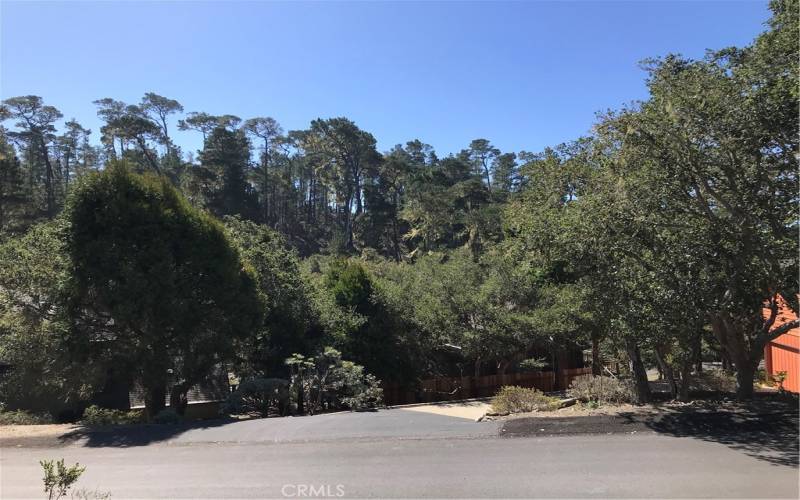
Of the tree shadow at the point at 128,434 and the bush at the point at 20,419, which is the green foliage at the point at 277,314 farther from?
the bush at the point at 20,419

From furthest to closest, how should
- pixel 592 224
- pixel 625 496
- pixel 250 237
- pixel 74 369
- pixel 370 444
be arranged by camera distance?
A: pixel 250 237, pixel 74 369, pixel 592 224, pixel 370 444, pixel 625 496

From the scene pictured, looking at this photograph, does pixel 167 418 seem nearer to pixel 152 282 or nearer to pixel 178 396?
pixel 178 396

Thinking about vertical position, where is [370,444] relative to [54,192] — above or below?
below

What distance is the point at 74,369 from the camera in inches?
559

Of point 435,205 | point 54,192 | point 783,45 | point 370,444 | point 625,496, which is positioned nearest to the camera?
point 625,496

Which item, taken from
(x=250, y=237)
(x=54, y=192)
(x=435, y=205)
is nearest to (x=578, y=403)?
(x=250, y=237)

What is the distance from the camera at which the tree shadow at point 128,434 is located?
10381mm

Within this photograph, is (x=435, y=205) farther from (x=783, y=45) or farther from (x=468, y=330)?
(x=783, y=45)

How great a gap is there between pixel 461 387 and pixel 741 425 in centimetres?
1451

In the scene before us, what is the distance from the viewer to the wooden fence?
70.3 feet

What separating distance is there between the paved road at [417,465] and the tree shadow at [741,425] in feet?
0.45

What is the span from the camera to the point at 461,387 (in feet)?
74.9

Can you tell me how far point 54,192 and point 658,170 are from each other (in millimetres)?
69617

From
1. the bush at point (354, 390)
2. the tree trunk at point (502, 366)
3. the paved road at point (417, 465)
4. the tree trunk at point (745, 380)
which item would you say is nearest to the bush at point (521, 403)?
the paved road at point (417, 465)
